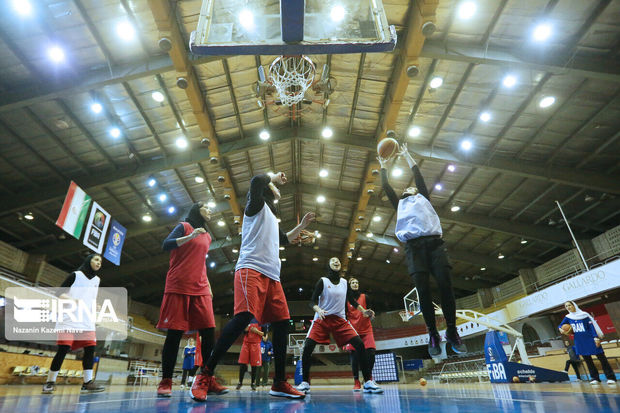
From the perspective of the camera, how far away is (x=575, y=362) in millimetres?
8664

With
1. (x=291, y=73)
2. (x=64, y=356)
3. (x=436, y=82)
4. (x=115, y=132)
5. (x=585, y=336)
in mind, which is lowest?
(x=64, y=356)

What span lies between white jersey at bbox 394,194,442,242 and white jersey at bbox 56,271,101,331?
3.82 metres

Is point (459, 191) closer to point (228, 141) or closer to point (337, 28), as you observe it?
point (228, 141)

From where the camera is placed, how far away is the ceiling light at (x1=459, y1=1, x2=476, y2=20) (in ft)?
25.2

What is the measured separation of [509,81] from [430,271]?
891 centimetres

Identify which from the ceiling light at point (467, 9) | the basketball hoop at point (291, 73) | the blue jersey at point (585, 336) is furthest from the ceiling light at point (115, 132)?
the blue jersey at point (585, 336)

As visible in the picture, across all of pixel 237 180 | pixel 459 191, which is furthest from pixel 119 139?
pixel 459 191

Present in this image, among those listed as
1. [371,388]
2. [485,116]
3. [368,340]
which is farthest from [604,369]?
[485,116]

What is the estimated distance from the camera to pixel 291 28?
3.16 metres

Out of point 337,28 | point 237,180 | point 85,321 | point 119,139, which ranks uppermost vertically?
point 237,180

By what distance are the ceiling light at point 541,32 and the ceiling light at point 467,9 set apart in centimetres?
166

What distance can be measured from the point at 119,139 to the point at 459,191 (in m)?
13.7

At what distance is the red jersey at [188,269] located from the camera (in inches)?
115

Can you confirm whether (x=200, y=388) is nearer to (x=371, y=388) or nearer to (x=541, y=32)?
(x=371, y=388)
